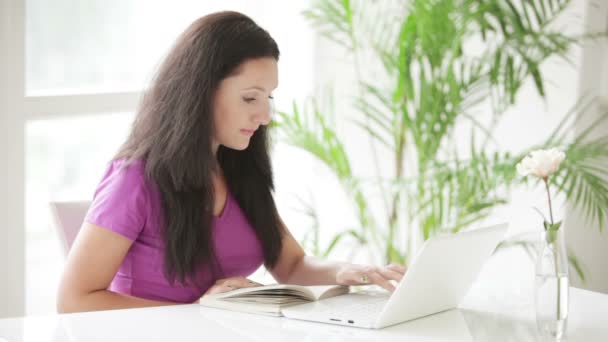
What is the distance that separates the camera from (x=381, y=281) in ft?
6.25

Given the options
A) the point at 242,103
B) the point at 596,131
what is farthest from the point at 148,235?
the point at 596,131

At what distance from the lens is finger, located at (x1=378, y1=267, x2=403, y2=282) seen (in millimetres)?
1886

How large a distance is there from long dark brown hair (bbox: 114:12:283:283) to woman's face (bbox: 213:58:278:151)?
2cm

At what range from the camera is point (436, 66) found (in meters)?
3.05

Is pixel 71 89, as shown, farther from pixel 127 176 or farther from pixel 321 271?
pixel 321 271

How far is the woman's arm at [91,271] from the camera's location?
6.28ft

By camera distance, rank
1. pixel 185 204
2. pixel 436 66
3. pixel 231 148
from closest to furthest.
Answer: pixel 185 204, pixel 231 148, pixel 436 66

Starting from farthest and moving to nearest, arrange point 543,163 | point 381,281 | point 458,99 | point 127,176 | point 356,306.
A: 1. point 458,99
2. point 127,176
3. point 381,281
4. point 356,306
5. point 543,163

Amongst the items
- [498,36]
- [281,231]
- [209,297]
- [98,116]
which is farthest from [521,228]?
[209,297]

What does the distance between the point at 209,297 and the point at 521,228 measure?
6.41ft

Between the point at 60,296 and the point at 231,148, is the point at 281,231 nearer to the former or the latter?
the point at 231,148

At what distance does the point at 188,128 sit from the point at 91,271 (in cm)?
39

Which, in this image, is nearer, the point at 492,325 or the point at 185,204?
the point at 492,325

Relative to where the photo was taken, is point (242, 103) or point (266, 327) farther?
point (242, 103)
